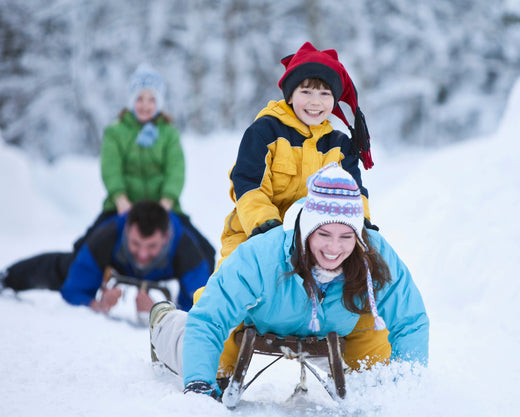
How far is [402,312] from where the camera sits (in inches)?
107

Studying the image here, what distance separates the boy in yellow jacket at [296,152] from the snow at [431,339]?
25 cm

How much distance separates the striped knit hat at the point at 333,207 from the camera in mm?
2498

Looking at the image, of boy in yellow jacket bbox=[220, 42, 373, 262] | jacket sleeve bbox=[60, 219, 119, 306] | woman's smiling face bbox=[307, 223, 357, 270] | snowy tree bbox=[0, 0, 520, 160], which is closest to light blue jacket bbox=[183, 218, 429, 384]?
woman's smiling face bbox=[307, 223, 357, 270]

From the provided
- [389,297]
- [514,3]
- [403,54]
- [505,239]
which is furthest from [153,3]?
[389,297]

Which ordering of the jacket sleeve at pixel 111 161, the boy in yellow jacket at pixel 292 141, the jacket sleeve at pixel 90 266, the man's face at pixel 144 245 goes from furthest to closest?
the jacket sleeve at pixel 111 161, the jacket sleeve at pixel 90 266, the man's face at pixel 144 245, the boy in yellow jacket at pixel 292 141

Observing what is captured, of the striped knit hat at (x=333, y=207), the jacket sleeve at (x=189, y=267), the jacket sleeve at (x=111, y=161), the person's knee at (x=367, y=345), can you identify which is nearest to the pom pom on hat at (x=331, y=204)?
the striped knit hat at (x=333, y=207)

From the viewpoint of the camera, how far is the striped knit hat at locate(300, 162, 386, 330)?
2.50 metres

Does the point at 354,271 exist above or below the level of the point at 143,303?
above

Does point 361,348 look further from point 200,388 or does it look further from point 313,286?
point 200,388

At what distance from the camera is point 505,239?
486cm

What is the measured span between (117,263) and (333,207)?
2.90m

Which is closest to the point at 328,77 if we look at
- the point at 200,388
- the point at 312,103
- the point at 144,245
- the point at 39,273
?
the point at 312,103

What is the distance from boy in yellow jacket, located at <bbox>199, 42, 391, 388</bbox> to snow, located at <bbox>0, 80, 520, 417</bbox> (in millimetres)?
249

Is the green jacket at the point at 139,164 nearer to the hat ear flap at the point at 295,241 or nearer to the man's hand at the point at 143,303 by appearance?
the man's hand at the point at 143,303
